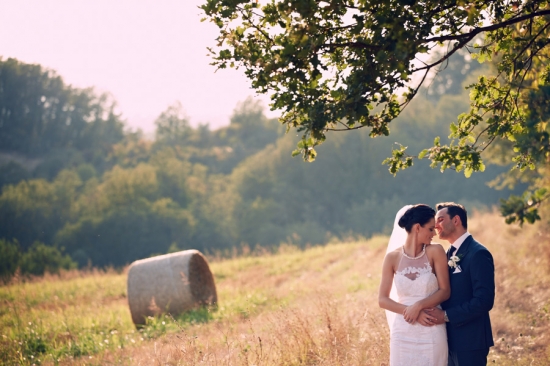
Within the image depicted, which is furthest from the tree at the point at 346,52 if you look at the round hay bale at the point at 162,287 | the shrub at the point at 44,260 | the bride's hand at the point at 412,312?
the shrub at the point at 44,260

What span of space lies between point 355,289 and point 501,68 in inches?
295

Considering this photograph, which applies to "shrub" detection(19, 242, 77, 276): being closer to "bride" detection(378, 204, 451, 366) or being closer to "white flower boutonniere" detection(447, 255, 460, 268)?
"bride" detection(378, 204, 451, 366)

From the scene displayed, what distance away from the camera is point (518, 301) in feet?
33.8

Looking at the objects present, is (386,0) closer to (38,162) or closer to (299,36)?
(299,36)

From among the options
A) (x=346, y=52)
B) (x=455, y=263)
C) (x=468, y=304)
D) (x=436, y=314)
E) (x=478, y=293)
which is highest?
(x=346, y=52)

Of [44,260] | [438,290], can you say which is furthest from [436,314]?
[44,260]

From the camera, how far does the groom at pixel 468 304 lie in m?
4.93

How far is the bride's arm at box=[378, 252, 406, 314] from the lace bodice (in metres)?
0.09

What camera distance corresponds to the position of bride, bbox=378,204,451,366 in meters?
5.07

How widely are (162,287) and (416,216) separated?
27.6 feet

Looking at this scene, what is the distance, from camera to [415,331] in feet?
16.8

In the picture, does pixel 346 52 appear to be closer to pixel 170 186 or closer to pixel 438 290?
pixel 438 290

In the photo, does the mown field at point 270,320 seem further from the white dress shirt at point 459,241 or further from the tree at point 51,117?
the tree at point 51,117

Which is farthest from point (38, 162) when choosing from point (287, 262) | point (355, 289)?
point (355, 289)
